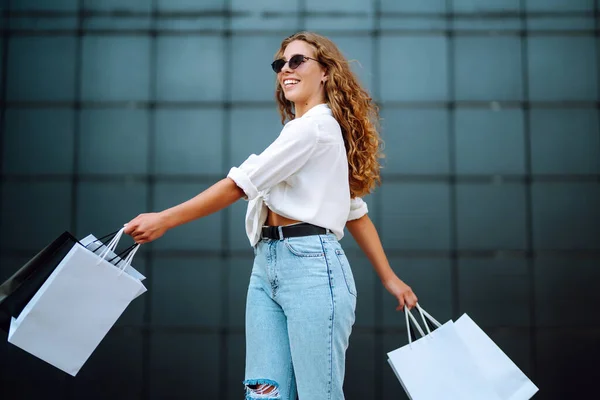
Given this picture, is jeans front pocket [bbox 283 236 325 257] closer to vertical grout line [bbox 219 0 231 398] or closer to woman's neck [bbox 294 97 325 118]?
woman's neck [bbox 294 97 325 118]

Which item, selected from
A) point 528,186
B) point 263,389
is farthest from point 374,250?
point 528,186

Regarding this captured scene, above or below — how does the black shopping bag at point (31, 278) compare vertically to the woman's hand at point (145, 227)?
below

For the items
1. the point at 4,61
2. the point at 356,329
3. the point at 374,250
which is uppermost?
the point at 4,61

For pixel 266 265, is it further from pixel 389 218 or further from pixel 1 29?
pixel 1 29

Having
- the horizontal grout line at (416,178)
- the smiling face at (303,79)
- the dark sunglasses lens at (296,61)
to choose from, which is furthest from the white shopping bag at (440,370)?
the horizontal grout line at (416,178)

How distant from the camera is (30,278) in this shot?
1783 millimetres

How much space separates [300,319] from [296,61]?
2.48 feet

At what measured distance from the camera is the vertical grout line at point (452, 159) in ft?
13.5

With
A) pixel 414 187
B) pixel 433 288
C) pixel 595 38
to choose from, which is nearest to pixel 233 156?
pixel 414 187

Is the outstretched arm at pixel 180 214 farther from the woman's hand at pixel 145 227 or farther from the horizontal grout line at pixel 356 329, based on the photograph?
the horizontal grout line at pixel 356 329

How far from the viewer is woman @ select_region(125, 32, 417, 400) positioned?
183 cm

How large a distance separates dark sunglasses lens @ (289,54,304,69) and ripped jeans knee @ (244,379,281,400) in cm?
90

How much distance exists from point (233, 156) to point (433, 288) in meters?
1.38

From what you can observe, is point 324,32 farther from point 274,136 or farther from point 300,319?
point 300,319
